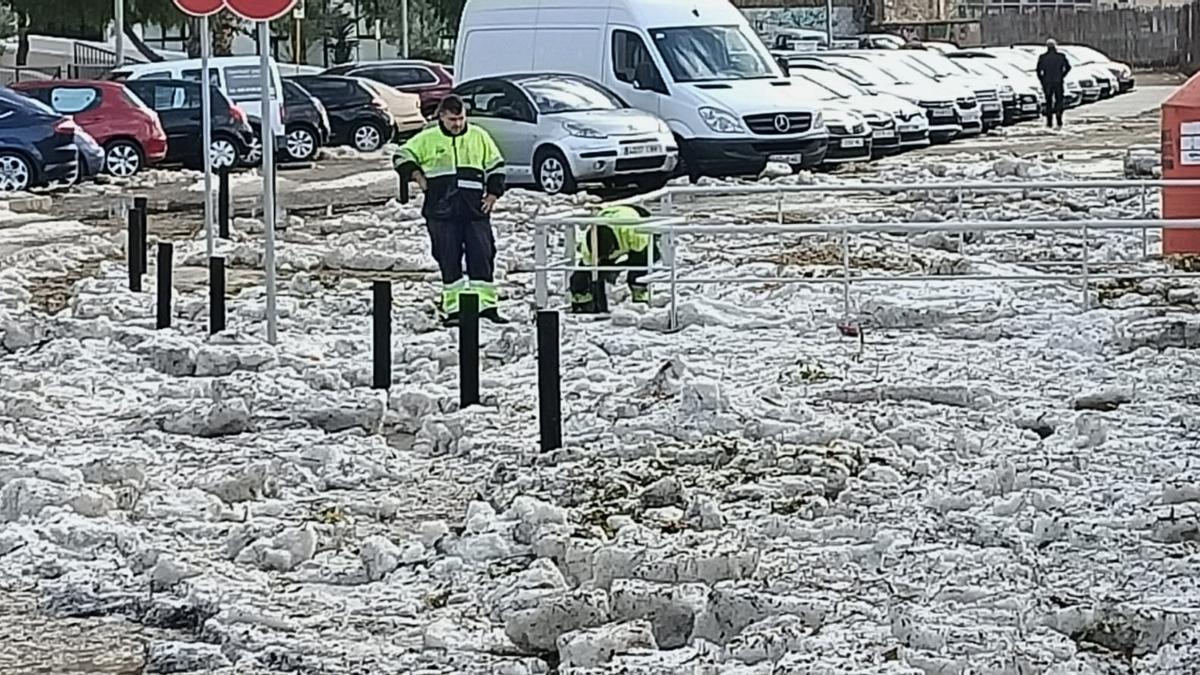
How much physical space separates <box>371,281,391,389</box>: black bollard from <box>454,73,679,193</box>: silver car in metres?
13.3

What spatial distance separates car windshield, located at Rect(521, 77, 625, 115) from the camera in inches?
993

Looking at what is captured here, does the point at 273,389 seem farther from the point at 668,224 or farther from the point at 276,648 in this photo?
the point at 276,648

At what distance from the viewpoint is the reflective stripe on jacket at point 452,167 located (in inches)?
557

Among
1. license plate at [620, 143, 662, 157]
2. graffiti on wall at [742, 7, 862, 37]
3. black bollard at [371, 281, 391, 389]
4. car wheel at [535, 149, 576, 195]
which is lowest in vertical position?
black bollard at [371, 281, 391, 389]

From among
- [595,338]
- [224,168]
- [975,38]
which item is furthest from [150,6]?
[595,338]

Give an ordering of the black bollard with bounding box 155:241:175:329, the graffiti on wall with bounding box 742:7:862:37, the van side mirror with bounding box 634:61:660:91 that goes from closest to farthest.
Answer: the black bollard with bounding box 155:241:175:329, the van side mirror with bounding box 634:61:660:91, the graffiti on wall with bounding box 742:7:862:37

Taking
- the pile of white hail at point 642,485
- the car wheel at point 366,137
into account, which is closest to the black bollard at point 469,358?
the pile of white hail at point 642,485

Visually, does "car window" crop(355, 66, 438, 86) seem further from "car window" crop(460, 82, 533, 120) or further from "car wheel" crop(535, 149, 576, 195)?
"car wheel" crop(535, 149, 576, 195)

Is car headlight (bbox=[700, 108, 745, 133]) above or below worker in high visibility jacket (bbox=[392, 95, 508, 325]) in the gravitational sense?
above

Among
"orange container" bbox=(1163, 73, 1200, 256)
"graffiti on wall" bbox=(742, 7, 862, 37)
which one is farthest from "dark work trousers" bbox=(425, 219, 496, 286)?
"graffiti on wall" bbox=(742, 7, 862, 37)

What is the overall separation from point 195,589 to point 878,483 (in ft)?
9.01

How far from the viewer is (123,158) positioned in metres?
29.0

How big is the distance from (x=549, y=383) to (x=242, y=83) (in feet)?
84.8

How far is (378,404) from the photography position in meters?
10.7
